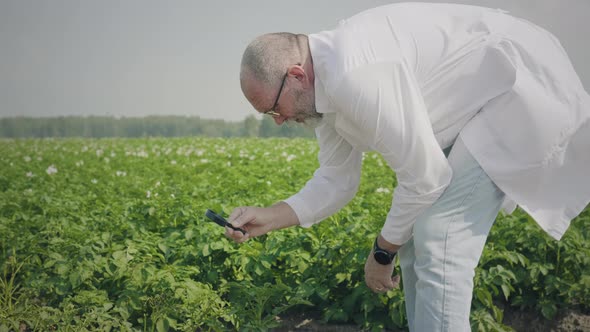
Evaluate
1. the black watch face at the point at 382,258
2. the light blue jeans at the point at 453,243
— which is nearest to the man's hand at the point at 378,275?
the black watch face at the point at 382,258

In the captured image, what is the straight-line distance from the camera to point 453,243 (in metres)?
1.98

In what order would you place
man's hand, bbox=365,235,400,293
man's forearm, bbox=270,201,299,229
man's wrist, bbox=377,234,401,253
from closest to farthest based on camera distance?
man's wrist, bbox=377,234,401,253 < man's hand, bbox=365,235,400,293 < man's forearm, bbox=270,201,299,229

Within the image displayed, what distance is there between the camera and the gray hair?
1972 mm

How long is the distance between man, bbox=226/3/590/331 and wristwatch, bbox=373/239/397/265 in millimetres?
96

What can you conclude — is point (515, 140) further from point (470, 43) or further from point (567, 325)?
point (567, 325)

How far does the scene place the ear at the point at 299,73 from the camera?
198 cm

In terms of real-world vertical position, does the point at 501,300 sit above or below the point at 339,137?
below

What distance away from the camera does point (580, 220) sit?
4141 millimetres

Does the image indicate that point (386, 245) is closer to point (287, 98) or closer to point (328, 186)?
point (328, 186)

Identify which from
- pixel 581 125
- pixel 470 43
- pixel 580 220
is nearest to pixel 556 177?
pixel 581 125

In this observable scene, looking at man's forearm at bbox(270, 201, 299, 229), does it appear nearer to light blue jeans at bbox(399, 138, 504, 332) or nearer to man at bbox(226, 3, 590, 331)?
man at bbox(226, 3, 590, 331)

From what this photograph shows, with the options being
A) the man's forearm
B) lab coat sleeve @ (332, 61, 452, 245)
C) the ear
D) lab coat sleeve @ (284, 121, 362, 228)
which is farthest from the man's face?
the man's forearm

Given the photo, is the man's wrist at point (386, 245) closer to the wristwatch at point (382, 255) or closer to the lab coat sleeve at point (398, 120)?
the wristwatch at point (382, 255)

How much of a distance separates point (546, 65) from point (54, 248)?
2.56 m
